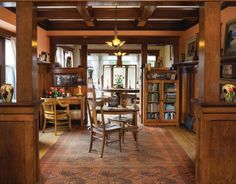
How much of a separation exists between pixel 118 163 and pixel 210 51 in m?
2.29

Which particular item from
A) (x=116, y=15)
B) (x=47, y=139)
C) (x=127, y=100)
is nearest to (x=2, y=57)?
(x=47, y=139)

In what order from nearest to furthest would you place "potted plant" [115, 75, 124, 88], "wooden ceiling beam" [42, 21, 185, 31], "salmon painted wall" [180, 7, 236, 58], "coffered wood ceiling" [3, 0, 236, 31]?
"coffered wood ceiling" [3, 0, 236, 31] < "salmon painted wall" [180, 7, 236, 58] < "wooden ceiling beam" [42, 21, 185, 31] < "potted plant" [115, 75, 124, 88]

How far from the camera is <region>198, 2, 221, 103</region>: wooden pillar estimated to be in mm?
3273

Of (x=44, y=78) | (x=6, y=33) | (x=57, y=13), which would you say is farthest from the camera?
(x=44, y=78)

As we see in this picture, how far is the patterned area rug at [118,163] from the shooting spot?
386 centimetres

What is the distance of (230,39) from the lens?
4.91m

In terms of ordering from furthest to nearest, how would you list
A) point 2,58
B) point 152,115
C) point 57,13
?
point 152,115 → point 57,13 → point 2,58

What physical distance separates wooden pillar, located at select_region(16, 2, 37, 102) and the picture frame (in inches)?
176

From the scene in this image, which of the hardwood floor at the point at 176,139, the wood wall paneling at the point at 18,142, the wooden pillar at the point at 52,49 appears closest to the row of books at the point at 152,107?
the hardwood floor at the point at 176,139

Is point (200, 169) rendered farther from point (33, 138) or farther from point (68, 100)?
point (68, 100)

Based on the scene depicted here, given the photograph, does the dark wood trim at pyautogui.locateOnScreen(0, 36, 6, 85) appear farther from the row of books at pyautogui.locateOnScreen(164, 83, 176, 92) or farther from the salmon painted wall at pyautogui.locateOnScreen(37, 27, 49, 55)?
the row of books at pyautogui.locateOnScreen(164, 83, 176, 92)

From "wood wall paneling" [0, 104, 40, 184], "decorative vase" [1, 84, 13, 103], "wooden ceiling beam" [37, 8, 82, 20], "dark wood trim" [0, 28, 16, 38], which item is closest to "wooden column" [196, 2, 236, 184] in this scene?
"wood wall paneling" [0, 104, 40, 184]

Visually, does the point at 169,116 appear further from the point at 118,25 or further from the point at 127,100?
the point at 118,25

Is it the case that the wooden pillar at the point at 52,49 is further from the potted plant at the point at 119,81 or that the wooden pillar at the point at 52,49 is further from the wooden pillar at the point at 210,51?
the wooden pillar at the point at 210,51
